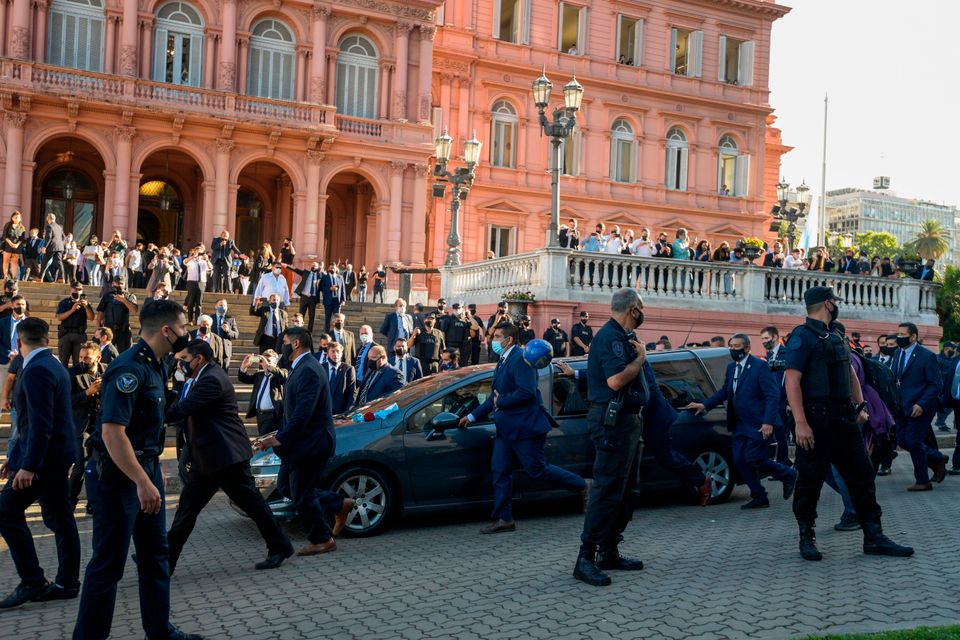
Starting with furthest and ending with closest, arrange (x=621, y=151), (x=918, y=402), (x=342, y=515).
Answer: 1. (x=621, y=151)
2. (x=918, y=402)
3. (x=342, y=515)

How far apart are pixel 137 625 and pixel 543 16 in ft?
116

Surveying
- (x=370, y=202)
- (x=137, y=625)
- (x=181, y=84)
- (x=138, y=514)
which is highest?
(x=181, y=84)

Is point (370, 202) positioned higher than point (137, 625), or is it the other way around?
point (370, 202)

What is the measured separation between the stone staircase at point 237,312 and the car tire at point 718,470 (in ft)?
24.6

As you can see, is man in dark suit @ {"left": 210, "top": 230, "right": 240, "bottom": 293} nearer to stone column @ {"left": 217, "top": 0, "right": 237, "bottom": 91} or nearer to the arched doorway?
stone column @ {"left": 217, "top": 0, "right": 237, "bottom": 91}

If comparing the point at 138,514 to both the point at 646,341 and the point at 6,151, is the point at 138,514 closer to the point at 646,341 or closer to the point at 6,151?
the point at 646,341

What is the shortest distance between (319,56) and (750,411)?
82.4 ft

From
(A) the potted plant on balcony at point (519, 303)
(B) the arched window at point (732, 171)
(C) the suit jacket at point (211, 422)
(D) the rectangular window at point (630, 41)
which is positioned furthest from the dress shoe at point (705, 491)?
(B) the arched window at point (732, 171)

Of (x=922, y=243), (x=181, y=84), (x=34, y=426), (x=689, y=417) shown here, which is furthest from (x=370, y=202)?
(x=922, y=243)

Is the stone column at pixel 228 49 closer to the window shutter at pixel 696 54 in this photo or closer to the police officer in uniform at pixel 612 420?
the window shutter at pixel 696 54

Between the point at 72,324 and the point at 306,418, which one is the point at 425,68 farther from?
the point at 306,418

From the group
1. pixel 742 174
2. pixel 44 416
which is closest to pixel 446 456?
pixel 44 416

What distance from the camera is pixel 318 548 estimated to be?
314 inches

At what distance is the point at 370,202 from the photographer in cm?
3447
